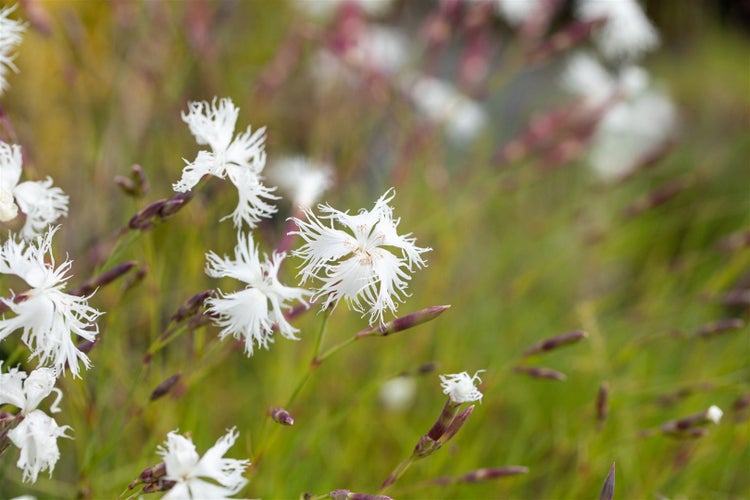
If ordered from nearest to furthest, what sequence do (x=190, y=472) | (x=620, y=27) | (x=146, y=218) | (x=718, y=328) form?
(x=190, y=472), (x=146, y=218), (x=718, y=328), (x=620, y=27)

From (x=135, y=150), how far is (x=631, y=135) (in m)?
1.38

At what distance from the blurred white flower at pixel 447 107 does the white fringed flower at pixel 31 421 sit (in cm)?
118

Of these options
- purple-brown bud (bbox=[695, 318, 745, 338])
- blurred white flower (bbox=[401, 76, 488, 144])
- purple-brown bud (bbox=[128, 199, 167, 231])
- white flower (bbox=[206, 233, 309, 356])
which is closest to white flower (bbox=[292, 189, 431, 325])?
white flower (bbox=[206, 233, 309, 356])

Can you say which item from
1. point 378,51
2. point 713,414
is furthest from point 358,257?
point 378,51

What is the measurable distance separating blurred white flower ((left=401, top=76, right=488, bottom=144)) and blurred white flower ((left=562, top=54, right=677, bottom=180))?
23cm

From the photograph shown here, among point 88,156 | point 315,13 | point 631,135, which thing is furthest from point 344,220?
point 631,135

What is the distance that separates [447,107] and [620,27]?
38cm

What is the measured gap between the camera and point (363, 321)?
1.75 metres

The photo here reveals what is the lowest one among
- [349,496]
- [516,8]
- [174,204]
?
[349,496]

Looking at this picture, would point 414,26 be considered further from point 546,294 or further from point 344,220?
point 344,220

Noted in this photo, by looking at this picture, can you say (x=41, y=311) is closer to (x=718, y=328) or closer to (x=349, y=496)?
(x=349, y=496)

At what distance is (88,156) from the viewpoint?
1.68m

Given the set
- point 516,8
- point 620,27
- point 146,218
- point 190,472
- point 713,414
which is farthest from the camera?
point 516,8

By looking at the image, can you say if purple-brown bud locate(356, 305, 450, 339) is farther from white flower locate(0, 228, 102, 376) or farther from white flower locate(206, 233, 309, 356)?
white flower locate(0, 228, 102, 376)
